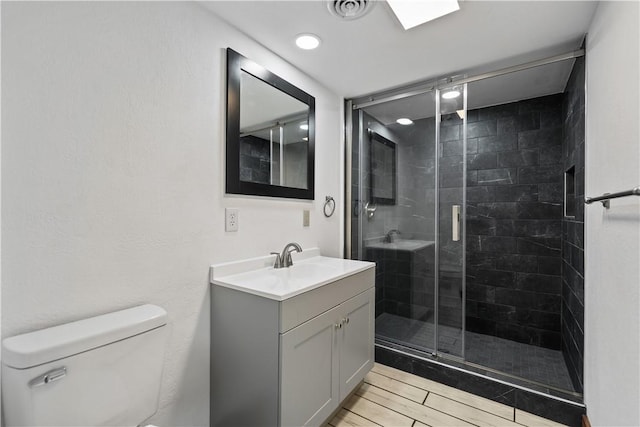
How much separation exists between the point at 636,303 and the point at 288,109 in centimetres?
192

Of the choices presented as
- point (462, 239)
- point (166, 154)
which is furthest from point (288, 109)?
point (462, 239)

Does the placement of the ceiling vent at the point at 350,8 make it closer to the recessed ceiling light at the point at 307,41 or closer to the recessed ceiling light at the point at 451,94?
the recessed ceiling light at the point at 307,41

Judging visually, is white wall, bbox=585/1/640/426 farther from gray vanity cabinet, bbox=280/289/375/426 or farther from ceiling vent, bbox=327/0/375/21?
gray vanity cabinet, bbox=280/289/375/426

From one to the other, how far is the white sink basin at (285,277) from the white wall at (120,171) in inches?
4.2

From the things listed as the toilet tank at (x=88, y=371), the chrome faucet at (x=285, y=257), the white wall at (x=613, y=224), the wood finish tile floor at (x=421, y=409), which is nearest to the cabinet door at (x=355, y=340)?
the wood finish tile floor at (x=421, y=409)

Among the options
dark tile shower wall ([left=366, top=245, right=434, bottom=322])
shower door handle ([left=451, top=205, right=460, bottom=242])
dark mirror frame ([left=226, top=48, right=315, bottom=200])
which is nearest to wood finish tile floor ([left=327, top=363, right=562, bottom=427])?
dark tile shower wall ([left=366, top=245, right=434, bottom=322])

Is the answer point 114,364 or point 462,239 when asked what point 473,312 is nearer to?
point 462,239

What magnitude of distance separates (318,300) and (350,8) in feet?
4.83

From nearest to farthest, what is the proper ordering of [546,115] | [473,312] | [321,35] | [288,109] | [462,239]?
[321,35] → [288,109] → [462,239] → [546,115] → [473,312]

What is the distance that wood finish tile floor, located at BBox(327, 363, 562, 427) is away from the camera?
1661 millimetres

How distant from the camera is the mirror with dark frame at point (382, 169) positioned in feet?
8.54

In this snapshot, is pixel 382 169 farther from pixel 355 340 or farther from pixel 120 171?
pixel 120 171

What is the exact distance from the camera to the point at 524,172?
2654mm

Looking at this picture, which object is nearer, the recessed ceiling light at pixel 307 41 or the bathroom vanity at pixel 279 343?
the bathroom vanity at pixel 279 343
